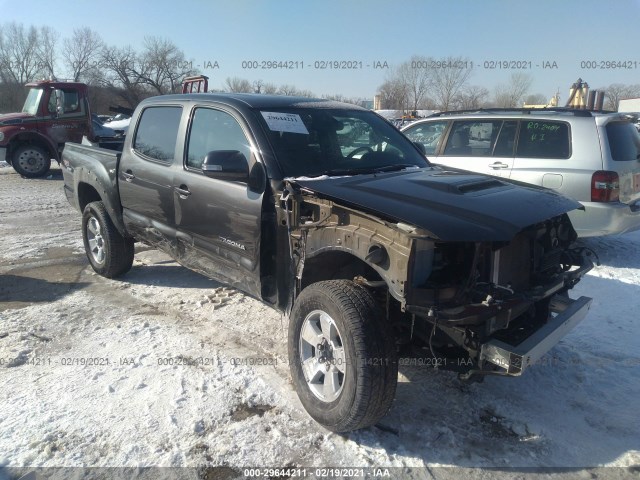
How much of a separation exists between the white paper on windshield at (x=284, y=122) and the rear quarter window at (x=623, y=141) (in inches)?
162

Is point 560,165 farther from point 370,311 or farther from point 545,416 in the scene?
point 370,311

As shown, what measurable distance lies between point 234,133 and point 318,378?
191cm

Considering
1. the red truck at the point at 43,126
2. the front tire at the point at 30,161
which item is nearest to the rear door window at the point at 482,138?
the red truck at the point at 43,126

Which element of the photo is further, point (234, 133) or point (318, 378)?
point (234, 133)

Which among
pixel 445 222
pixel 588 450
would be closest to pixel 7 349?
pixel 445 222

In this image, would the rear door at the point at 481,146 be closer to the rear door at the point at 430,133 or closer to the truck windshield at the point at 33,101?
the rear door at the point at 430,133

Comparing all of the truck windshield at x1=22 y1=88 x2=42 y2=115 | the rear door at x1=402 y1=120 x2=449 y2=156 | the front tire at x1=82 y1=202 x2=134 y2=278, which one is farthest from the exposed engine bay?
the truck windshield at x1=22 y1=88 x2=42 y2=115

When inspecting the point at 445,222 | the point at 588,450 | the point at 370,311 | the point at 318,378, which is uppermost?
the point at 445,222

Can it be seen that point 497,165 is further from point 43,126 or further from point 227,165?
point 43,126

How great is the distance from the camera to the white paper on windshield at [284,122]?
3.58 metres

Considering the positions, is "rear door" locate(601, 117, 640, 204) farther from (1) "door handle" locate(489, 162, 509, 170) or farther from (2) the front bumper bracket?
(2) the front bumper bracket

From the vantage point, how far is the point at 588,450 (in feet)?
9.08

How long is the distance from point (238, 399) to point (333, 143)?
200 centimetres

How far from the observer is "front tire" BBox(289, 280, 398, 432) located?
8.48 feet
